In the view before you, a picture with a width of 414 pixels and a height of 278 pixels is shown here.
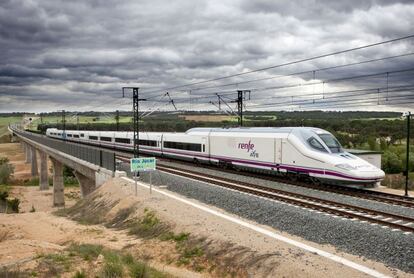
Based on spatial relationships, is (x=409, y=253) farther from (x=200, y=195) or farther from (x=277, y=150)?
(x=277, y=150)

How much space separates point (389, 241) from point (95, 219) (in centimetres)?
1450

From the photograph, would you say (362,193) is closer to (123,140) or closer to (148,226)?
(148,226)

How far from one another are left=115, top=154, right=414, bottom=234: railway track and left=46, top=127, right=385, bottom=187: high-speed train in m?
2.74

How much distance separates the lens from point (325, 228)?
13.7m

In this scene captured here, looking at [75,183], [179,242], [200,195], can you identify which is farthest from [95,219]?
[75,183]

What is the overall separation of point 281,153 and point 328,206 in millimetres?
7755

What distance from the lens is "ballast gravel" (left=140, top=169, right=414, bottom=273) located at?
36.9 ft

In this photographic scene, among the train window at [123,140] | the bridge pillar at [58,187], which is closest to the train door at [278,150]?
the train window at [123,140]

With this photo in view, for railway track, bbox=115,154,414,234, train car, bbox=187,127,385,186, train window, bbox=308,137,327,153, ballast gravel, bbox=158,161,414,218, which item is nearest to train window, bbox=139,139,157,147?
train car, bbox=187,127,385,186

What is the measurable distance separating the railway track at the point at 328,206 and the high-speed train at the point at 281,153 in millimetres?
2739

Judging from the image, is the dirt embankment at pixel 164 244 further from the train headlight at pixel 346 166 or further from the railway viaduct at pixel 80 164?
the railway viaduct at pixel 80 164

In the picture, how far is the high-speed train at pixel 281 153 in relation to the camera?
2103cm

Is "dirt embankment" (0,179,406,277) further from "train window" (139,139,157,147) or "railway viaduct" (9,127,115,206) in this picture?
"train window" (139,139,157,147)

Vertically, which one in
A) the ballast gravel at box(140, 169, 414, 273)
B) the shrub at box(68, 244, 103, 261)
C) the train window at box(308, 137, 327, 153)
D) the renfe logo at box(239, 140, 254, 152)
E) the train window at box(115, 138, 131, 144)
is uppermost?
the train window at box(308, 137, 327, 153)
